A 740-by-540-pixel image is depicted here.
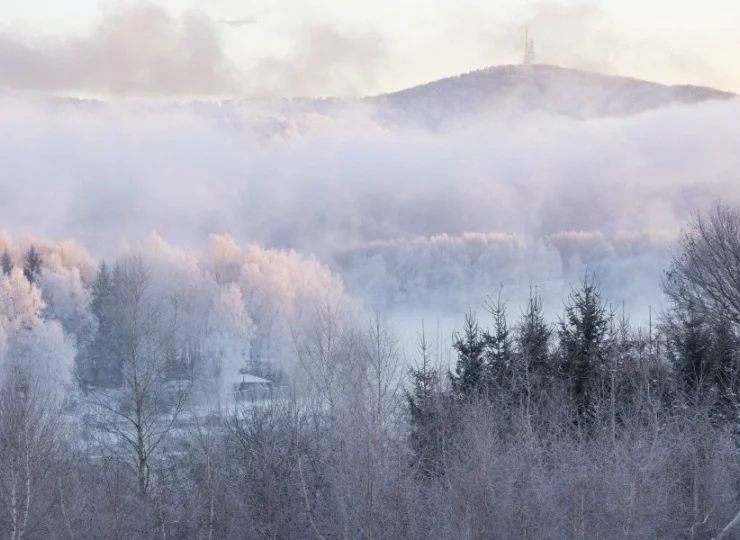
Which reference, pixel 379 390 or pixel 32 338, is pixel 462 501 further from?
pixel 32 338

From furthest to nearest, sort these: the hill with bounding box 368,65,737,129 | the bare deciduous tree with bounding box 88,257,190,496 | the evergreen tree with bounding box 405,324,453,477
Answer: the hill with bounding box 368,65,737,129
the evergreen tree with bounding box 405,324,453,477
the bare deciduous tree with bounding box 88,257,190,496

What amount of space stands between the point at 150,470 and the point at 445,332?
14061 millimetres

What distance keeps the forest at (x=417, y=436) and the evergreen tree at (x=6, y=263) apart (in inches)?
368

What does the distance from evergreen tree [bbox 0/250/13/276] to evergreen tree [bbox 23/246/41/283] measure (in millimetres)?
524

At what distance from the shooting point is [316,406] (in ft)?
69.7

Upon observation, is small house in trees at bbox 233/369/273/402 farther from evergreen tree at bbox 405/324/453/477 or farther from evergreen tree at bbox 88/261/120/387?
evergreen tree at bbox 405/324/453/477

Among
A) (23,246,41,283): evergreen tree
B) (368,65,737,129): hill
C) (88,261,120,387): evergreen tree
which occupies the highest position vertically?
(368,65,737,129): hill

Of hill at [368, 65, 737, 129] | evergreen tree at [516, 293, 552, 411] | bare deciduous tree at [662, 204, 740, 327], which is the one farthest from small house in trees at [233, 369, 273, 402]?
hill at [368, 65, 737, 129]

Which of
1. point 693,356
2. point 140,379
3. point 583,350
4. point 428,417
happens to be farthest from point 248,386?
point 693,356

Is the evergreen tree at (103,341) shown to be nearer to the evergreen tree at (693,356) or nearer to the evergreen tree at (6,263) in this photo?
the evergreen tree at (6,263)

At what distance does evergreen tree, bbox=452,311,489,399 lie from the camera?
23.8 metres

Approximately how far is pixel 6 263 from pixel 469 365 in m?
22.3

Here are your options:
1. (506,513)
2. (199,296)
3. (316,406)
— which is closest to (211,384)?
(199,296)

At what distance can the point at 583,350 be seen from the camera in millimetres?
24000
